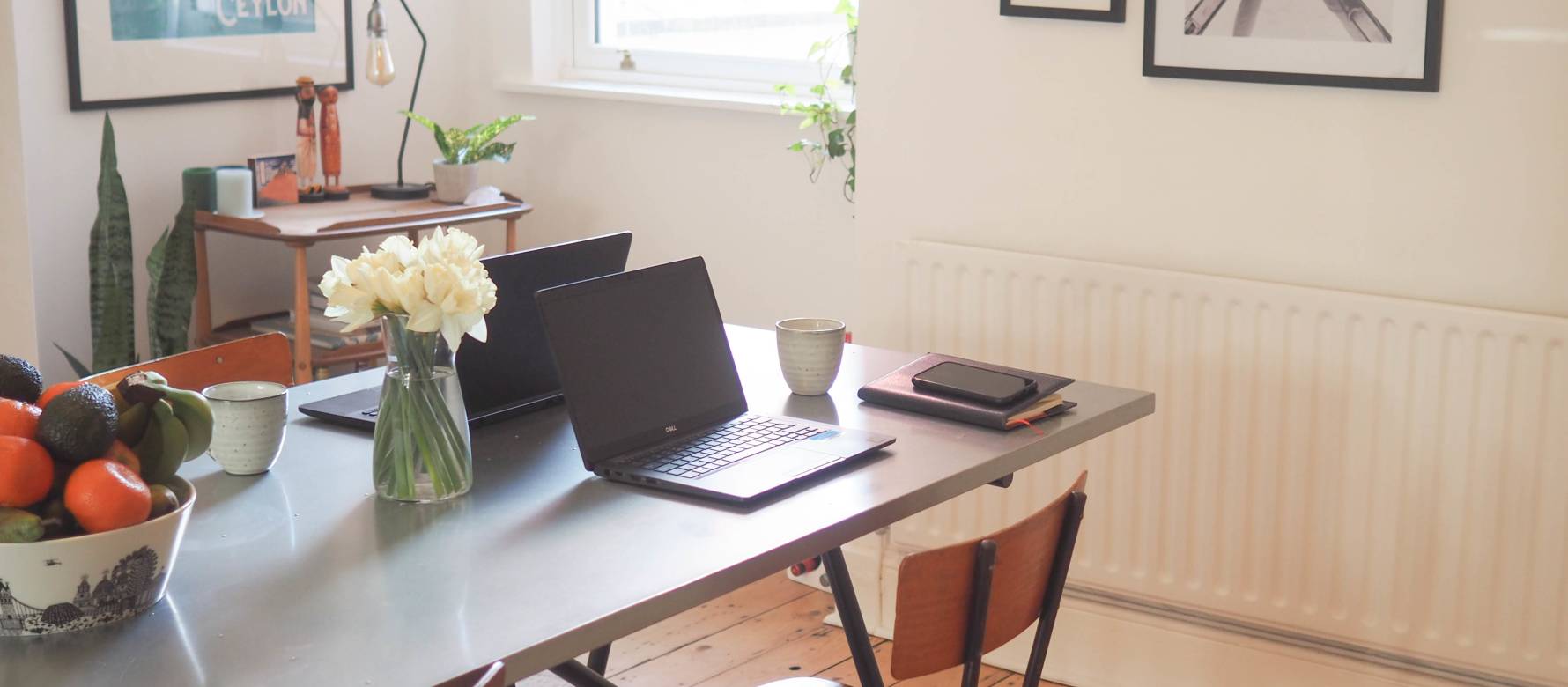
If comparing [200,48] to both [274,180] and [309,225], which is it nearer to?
[274,180]

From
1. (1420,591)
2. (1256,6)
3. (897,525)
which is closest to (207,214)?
(897,525)

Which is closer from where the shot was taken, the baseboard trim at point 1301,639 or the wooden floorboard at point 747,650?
the baseboard trim at point 1301,639

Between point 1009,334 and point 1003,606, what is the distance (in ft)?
4.28

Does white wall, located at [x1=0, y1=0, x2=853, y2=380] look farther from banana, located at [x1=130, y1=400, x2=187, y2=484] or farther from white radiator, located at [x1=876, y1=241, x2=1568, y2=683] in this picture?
banana, located at [x1=130, y1=400, x2=187, y2=484]

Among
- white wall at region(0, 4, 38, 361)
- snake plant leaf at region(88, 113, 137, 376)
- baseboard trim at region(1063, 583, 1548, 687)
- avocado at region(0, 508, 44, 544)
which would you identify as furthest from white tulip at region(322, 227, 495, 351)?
snake plant leaf at region(88, 113, 137, 376)

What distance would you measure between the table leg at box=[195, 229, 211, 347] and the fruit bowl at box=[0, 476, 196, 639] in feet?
7.66

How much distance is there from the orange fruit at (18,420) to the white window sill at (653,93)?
2414 millimetres

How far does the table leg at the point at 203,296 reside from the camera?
11.6 feet

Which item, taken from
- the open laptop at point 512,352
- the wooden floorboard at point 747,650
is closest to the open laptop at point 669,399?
the open laptop at point 512,352

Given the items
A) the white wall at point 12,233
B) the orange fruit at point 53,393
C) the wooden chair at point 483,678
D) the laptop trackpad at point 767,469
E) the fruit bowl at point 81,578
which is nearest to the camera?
the wooden chair at point 483,678

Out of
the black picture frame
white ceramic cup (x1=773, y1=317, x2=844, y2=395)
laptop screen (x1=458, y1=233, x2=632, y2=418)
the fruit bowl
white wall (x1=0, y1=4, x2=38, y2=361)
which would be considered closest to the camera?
the fruit bowl

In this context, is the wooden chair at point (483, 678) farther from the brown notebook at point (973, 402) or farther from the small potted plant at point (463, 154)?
the small potted plant at point (463, 154)

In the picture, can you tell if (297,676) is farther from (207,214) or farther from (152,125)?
(152,125)

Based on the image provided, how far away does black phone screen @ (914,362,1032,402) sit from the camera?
2014 millimetres
